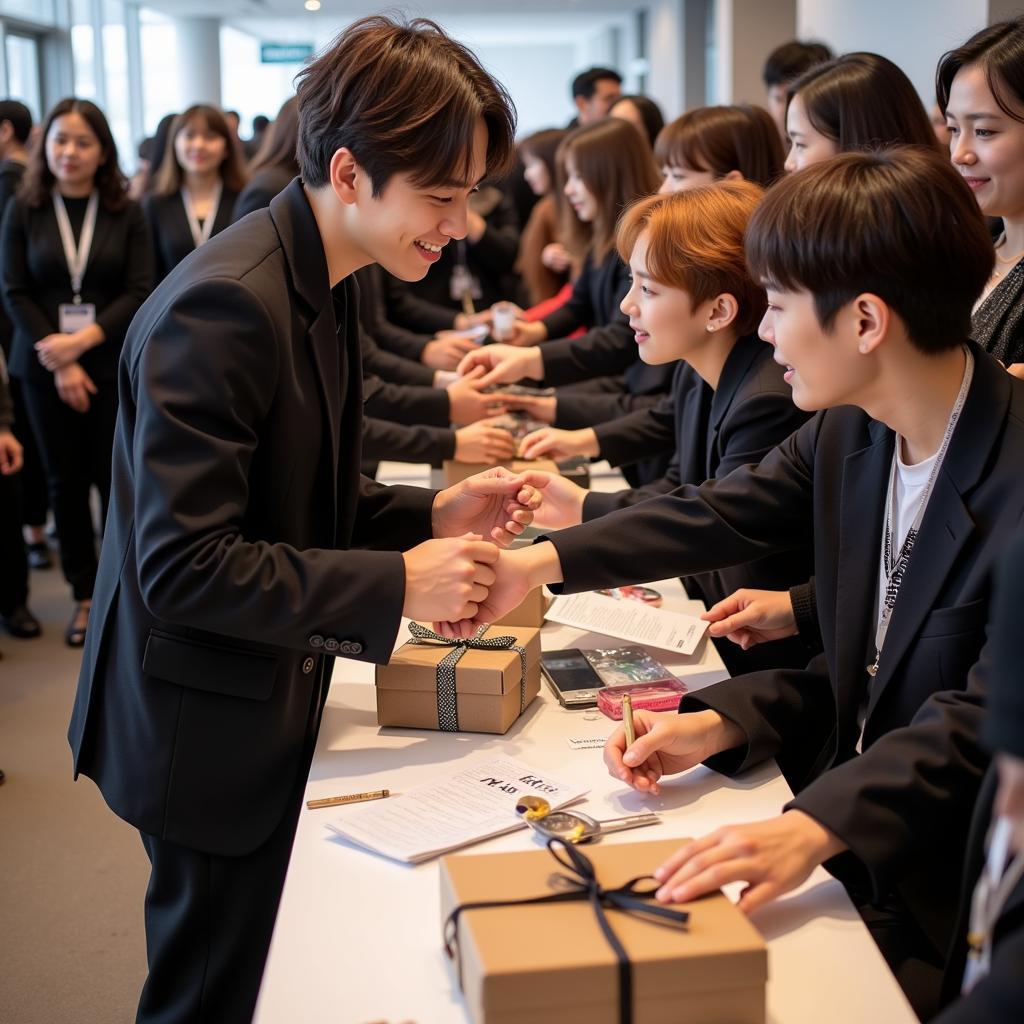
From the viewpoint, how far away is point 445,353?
4.22 meters

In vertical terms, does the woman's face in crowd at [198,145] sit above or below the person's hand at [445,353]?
above

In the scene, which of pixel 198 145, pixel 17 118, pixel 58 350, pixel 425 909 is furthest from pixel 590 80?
pixel 425 909

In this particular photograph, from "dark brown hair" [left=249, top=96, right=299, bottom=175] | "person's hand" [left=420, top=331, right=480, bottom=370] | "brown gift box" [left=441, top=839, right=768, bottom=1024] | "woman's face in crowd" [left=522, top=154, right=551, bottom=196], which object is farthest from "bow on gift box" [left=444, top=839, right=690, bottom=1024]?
"woman's face in crowd" [left=522, top=154, right=551, bottom=196]

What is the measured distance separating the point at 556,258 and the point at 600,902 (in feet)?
14.7

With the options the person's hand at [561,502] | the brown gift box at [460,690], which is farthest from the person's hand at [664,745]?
the person's hand at [561,502]

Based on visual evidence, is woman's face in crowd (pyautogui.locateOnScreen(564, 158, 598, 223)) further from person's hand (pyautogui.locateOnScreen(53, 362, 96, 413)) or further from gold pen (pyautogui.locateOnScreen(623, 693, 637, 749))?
gold pen (pyautogui.locateOnScreen(623, 693, 637, 749))

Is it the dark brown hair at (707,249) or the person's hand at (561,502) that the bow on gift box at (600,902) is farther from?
the dark brown hair at (707,249)

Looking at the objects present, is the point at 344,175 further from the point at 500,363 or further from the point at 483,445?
the point at 500,363

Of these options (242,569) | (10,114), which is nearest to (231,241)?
(242,569)

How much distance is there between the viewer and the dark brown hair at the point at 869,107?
2676mm

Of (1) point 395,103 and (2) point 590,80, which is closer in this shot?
(1) point 395,103

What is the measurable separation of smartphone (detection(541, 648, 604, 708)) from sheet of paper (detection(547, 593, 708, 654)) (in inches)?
4.8

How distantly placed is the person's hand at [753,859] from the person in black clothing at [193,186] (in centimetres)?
457

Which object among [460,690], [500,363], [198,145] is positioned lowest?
[460,690]
